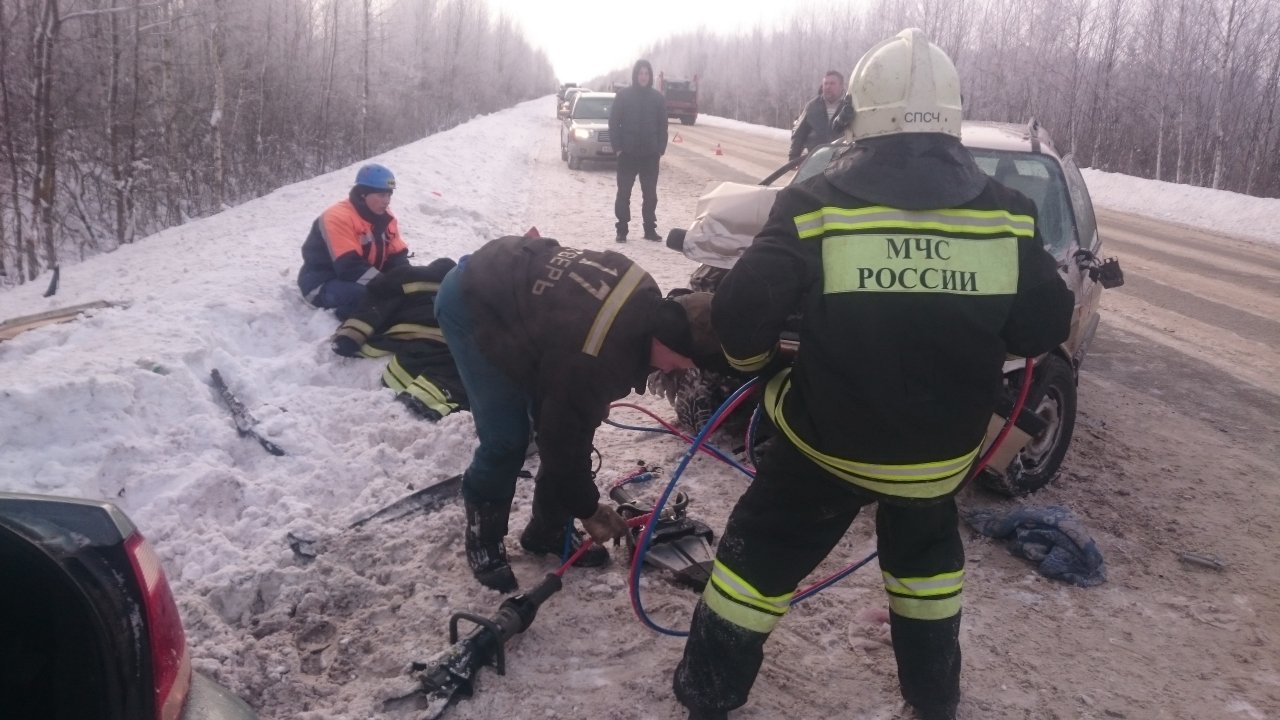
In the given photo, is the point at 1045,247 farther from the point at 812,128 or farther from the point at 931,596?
the point at 812,128

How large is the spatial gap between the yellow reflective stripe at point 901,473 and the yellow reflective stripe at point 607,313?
0.68 metres

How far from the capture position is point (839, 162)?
242cm

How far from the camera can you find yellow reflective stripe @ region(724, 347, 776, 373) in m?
2.51

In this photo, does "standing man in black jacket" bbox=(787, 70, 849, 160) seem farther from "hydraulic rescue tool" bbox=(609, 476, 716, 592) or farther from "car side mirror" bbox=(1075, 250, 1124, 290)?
"hydraulic rescue tool" bbox=(609, 476, 716, 592)

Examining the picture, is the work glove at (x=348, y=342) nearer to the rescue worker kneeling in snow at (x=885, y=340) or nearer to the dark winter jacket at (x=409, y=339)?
the dark winter jacket at (x=409, y=339)

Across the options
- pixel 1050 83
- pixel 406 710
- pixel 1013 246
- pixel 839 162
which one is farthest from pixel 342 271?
pixel 1050 83

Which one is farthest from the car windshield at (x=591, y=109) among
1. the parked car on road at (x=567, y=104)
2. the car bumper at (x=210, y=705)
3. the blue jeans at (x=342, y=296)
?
the car bumper at (x=210, y=705)

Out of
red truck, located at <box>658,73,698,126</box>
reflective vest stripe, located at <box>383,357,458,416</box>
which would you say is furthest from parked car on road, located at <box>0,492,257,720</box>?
red truck, located at <box>658,73,698,126</box>

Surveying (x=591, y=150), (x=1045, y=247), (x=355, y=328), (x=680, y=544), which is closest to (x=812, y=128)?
(x=1045, y=247)

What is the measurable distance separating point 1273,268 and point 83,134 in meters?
18.0

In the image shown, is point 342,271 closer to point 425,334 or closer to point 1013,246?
point 425,334

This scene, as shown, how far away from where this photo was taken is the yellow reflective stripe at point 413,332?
5340 mm

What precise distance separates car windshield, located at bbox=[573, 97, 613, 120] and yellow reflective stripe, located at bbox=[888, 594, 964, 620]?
55.0 ft

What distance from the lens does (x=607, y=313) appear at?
2.65m
